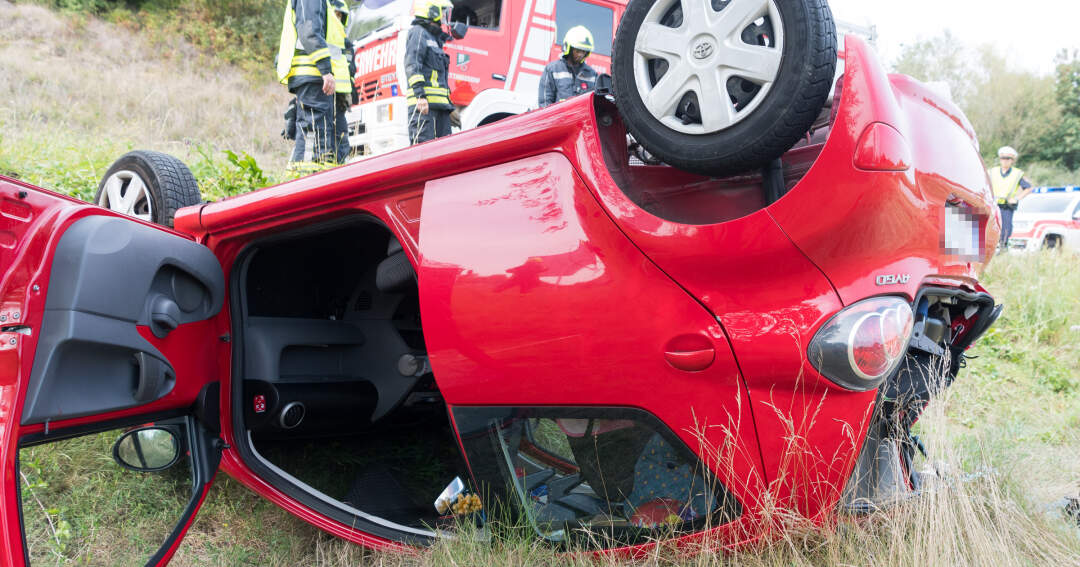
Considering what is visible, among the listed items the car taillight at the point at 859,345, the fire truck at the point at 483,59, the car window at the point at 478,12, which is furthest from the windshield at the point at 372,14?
the car taillight at the point at 859,345

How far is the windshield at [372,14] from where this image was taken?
756 cm

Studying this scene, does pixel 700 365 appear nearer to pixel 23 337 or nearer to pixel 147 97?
pixel 23 337

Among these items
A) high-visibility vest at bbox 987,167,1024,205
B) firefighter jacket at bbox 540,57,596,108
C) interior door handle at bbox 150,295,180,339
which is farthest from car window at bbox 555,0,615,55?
interior door handle at bbox 150,295,180,339

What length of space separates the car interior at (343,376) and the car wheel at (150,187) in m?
0.60

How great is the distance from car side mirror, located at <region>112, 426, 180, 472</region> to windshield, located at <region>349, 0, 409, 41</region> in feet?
21.1

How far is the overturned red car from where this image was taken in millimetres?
1318

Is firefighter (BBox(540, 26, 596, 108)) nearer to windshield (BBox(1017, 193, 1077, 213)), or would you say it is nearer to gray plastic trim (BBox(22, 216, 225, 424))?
gray plastic trim (BBox(22, 216, 225, 424))

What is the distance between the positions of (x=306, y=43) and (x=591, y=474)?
4.68 m

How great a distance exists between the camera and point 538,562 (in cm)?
160

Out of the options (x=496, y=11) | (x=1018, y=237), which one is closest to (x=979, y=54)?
(x=1018, y=237)

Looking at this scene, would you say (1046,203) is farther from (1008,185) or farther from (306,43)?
(306,43)

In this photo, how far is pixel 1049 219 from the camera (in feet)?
41.0

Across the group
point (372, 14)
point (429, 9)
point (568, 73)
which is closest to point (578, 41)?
point (568, 73)

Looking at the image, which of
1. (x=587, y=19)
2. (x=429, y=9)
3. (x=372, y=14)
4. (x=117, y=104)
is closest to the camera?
(x=429, y=9)
